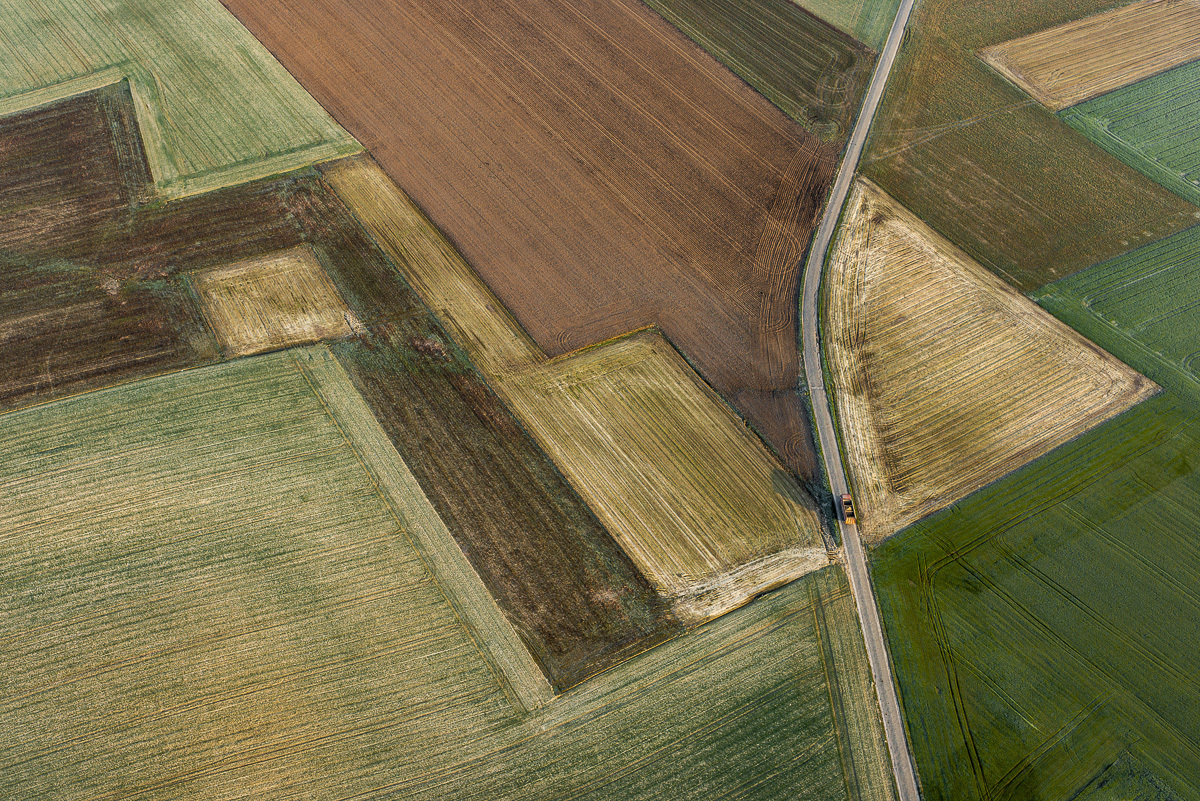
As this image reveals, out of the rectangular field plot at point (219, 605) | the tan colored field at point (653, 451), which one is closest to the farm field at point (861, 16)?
the tan colored field at point (653, 451)

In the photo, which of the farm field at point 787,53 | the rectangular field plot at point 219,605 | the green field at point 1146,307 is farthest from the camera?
the farm field at point 787,53

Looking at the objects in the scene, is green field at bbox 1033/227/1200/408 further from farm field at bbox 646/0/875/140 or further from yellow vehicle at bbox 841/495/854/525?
yellow vehicle at bbox 841/495/854/525

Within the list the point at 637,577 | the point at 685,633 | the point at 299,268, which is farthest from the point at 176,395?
the point at 685,633

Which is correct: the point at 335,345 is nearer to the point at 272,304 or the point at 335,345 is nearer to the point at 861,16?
the point at 272,304

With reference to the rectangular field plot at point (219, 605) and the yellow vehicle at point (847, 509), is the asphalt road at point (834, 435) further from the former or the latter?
the rectangular field plot at point (219, 605)

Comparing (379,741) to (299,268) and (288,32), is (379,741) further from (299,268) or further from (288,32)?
(288,32)

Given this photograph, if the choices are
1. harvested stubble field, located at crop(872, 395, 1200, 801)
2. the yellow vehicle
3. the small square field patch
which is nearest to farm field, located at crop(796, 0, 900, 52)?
harvested stubble field, located at crop(872, 395, 1200, 801)

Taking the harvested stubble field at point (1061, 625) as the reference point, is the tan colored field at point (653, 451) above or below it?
above
